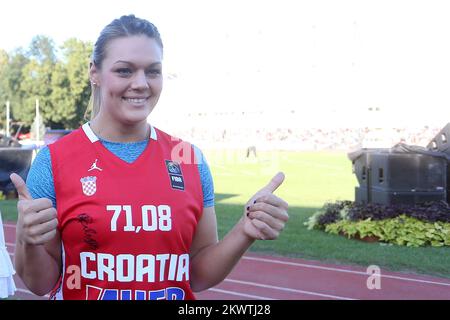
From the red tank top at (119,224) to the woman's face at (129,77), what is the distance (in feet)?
0.41

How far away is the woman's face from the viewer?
1.81 meters

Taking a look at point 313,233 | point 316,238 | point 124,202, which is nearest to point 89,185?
point 124,202

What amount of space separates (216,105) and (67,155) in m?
44.9

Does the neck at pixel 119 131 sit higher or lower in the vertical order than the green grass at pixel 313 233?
higher

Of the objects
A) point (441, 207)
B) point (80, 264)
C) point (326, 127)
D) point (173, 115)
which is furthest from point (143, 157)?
point (326, 127)

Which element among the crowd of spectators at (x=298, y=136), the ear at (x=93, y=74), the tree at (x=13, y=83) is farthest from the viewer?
the tree at (x=13, y=83)

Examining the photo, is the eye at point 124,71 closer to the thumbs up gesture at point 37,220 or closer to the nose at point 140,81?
the nose at point 140,81

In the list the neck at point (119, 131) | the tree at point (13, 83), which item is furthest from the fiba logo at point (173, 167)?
the tree at point (13, 83)

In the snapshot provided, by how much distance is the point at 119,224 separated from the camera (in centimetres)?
170

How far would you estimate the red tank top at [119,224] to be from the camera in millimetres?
1702

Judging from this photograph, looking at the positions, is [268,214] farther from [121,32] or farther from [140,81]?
[121,32]

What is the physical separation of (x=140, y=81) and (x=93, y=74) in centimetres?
21

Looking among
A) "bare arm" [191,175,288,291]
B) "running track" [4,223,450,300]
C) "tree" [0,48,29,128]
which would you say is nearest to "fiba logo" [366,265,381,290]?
"running track" [4,223,450,300]

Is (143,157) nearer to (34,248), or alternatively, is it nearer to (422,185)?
(34,248)
